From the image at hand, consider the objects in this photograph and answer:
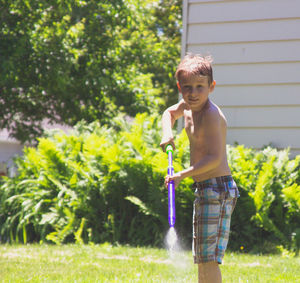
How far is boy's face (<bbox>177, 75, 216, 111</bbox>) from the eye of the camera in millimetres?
2789

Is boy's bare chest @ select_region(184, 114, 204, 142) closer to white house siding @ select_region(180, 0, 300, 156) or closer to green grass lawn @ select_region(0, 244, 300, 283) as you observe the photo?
green grass lawn @ select_region(0, 244, 300, 283)

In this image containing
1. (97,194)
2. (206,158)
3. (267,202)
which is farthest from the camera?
(97,194)

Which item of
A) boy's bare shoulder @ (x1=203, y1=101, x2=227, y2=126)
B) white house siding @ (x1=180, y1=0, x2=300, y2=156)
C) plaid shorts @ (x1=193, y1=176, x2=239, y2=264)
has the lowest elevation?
plaid shorts @ (x1=193, y1=176, x2=239, y2=264)

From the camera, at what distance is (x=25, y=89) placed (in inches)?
408

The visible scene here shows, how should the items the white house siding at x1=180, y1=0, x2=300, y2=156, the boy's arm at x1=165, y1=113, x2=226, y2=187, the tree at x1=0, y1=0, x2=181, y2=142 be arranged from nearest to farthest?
the boy's arm at x1=165, y1=113, x2=226, y2=187 < the white house siding at x1=180, y1=0, x2=300, y2=156 < the tree at x1=0, y1=0, x2=181, y2=142

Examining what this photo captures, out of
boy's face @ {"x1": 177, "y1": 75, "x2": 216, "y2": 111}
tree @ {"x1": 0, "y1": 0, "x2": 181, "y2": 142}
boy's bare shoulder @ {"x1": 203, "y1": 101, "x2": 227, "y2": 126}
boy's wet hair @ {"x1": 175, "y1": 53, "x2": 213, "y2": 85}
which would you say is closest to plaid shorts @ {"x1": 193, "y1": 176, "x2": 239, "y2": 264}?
boy's bare shoulder @ {"x1": 203, "y1": 101, "x2": 227, "y2": 126}

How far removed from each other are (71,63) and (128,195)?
169 inches

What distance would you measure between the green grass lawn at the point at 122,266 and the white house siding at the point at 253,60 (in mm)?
1804

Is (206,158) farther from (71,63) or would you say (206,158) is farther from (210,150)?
(71,63)

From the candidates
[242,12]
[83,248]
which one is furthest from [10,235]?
[242,12]

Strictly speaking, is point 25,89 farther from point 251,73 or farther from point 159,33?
point 159,33

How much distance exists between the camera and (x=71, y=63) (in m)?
9.83

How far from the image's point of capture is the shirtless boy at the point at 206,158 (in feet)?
9.20

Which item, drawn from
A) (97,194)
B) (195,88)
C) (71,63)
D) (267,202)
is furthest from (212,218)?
(71,63)
